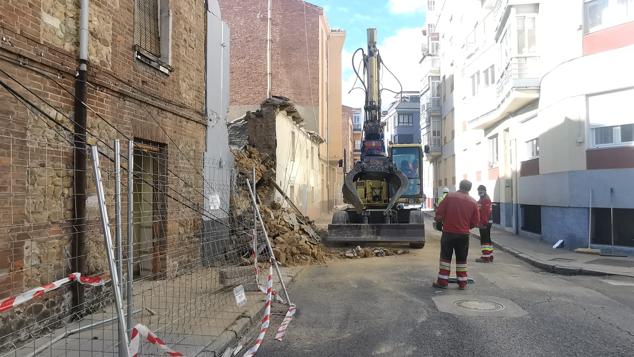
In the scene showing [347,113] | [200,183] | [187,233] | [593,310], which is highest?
[347,113]

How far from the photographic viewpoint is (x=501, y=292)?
7.87m

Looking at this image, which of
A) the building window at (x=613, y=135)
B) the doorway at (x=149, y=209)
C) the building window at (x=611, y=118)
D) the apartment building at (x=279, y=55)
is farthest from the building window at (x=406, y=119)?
the doorway at (x=149, y=209)

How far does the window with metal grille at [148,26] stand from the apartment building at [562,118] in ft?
34.7

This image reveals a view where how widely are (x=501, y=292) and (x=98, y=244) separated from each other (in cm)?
595

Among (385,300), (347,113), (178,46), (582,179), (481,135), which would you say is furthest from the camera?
(347,113)

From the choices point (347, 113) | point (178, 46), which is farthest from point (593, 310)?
point (347, 113)

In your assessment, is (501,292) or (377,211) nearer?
(501,292)

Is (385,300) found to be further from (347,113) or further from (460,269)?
(347,113)

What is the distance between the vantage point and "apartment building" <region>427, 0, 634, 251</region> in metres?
12.4

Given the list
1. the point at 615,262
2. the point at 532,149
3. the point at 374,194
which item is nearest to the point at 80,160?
the point at 374,194

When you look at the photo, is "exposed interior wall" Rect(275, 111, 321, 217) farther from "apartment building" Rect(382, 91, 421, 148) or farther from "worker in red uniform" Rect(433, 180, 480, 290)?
"apartment building" Rect(382, 91, 421, 148)

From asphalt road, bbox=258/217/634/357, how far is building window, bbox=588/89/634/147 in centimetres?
456

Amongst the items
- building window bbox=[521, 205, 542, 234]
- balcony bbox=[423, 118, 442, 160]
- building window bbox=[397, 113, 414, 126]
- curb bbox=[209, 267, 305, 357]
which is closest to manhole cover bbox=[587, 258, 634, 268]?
building window bbox=[521, 205, 542, 234]

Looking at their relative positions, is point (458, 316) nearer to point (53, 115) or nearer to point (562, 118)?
point (53, 115)
